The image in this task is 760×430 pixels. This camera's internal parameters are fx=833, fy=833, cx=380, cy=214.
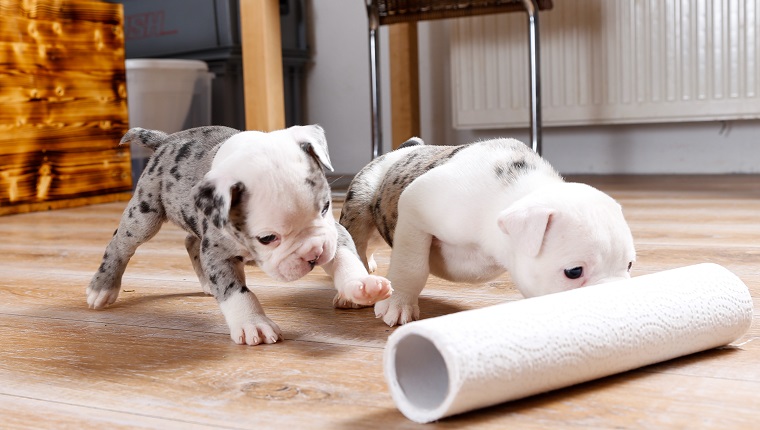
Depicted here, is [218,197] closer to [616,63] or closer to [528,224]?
[528,224]

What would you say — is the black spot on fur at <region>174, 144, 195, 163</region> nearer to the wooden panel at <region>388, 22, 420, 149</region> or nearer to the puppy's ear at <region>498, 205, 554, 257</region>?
the puppy's ear at <region>498, 205, 554, 257</region>

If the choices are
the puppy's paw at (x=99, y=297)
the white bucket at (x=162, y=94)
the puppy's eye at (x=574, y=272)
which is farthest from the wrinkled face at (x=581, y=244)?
the white bucket at (x=162, y=94)

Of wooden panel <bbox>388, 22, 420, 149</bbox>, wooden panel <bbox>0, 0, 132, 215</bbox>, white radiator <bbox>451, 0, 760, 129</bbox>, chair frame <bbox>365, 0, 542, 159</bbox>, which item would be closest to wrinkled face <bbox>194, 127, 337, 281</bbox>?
chair frame <bbox>365, 0, 542, 159</bbox>

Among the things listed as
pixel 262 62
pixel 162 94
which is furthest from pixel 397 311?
pixel 162 94

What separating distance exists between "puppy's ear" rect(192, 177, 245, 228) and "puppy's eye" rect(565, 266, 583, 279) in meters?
0.44

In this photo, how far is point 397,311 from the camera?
4.16 ft

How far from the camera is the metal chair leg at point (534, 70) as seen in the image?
10.3ft

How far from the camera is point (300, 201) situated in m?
1.13

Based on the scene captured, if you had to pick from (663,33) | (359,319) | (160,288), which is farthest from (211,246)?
(663,33)

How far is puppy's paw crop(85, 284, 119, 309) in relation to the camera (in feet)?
4.83

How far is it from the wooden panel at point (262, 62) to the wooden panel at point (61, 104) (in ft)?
2.90

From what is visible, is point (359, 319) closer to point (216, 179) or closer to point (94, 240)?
point (216, 179)

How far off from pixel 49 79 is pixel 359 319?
257 centimetres

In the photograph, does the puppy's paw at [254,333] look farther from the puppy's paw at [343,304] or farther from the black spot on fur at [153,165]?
the black spot on fur at [153,165]
